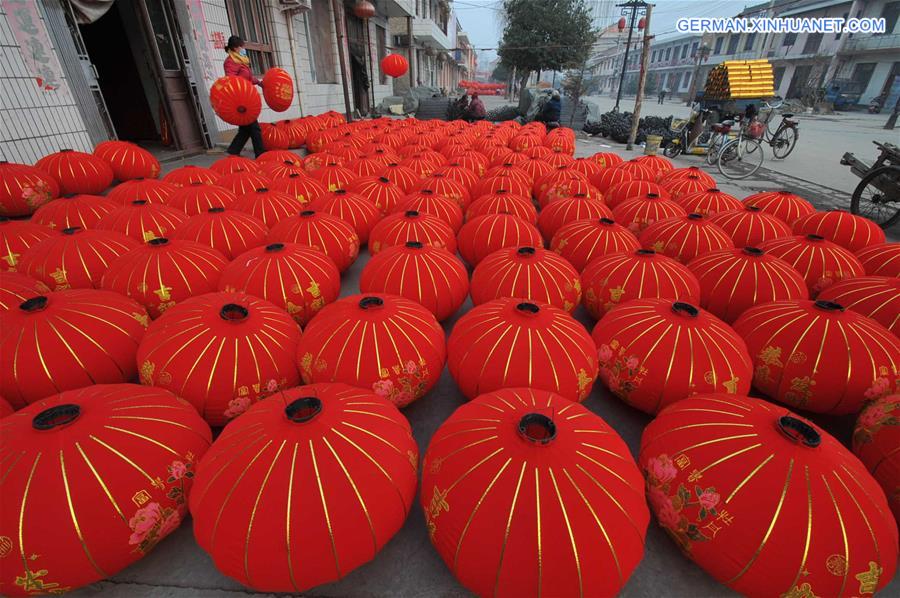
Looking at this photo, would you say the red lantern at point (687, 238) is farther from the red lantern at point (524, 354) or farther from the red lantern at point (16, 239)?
the red lantern at point (16, 239)

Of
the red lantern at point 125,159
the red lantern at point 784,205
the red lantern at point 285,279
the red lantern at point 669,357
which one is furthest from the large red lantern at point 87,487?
the red lantern at point 784,205

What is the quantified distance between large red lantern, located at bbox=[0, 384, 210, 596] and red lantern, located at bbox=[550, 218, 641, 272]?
412 cm

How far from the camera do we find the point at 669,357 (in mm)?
2898

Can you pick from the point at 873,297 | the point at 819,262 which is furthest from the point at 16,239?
the point at 819,262

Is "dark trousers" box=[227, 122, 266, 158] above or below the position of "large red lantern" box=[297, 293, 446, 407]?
above

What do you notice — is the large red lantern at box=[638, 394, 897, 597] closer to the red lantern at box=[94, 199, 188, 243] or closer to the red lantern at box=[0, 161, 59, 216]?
the red lantern at box=[94, 199, 188, 243]

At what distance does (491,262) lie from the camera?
13.7 ft

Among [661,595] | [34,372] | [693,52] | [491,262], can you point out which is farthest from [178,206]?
[693,52]

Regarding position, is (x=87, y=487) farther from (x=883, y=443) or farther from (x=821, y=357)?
(x=821, y=357)

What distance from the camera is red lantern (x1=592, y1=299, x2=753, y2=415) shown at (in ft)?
9.32

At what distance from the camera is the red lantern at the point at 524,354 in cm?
281

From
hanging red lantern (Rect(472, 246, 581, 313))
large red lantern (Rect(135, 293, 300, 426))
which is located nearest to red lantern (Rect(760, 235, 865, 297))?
hanging red lantern (Rect(472, 246, 581, 313))

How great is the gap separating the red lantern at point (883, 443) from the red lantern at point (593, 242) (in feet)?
8.54

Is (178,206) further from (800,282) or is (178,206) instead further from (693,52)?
(693,52)
